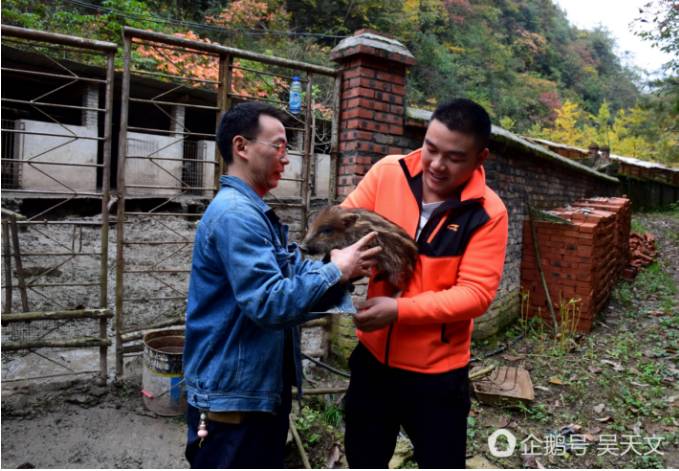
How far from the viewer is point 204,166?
12.0m

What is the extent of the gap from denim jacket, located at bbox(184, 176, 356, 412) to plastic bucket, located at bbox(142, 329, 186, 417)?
9.19 feet

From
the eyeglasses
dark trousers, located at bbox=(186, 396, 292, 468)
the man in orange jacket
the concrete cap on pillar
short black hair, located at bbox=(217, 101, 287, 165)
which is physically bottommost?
dark trousers, located at bbox=(186, 396, 292, 468)

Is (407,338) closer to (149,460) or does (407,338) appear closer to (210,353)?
(210,353)

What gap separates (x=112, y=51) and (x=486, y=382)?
4821mm

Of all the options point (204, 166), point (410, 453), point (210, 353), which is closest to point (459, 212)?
point (210, 353)

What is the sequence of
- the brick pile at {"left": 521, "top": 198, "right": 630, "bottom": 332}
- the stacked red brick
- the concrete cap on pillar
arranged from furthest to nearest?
the stacked red brick < the brick pile at {"left": 521, "top": 198, "right": 630, "bottom": 332} < the concrete cap on pillar

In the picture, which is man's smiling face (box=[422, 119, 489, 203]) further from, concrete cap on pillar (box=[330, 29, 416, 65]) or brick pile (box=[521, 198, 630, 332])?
brick pile (box=[521, 198, 630, 332])

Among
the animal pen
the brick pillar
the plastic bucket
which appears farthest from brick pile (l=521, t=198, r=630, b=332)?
the plastic bucket

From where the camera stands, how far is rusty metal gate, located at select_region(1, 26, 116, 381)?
4.62 metres

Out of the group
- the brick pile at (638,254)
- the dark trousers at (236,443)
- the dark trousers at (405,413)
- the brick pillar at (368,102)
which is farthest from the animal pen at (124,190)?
the brick pile at (638,254)

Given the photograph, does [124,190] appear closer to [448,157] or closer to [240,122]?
[240,122]

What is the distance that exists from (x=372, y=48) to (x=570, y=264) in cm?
396

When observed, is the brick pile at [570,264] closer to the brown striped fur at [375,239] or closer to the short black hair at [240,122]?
the brown striped fur at [375,239]

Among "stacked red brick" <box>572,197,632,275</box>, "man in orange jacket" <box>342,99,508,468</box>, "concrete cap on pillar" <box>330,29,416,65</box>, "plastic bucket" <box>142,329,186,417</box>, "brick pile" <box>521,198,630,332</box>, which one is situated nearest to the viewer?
"man in orange jacket" <box>342,99,508,468</box>
